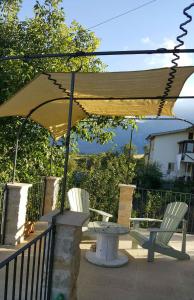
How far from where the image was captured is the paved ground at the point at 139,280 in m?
3.87

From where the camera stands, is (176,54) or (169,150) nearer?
(176,54)

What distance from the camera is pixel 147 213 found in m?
9.16

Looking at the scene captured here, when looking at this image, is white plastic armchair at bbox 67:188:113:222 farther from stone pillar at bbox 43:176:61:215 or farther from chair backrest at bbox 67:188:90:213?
stone pillar at bbox 43:176:61:215

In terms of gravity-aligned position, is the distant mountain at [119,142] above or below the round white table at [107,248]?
above

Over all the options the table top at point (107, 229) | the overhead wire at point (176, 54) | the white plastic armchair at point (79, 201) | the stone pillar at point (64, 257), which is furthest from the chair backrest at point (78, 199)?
the stone pillar at point (64, 257)

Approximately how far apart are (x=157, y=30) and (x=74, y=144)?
222 inches

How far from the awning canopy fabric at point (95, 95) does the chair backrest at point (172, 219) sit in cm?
152

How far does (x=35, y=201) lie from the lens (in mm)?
7320

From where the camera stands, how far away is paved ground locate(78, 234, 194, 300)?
12.7ft

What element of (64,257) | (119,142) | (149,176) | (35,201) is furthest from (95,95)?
(119,142)

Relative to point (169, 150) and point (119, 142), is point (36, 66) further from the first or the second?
point (119, 142)

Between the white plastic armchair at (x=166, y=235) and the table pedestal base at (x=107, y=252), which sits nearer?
the table pedestal base at (x=107, y=252)

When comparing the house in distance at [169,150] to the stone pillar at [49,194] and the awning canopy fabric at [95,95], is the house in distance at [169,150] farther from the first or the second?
the awning canopy fabric at [95,95]

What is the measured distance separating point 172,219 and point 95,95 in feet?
7.67
